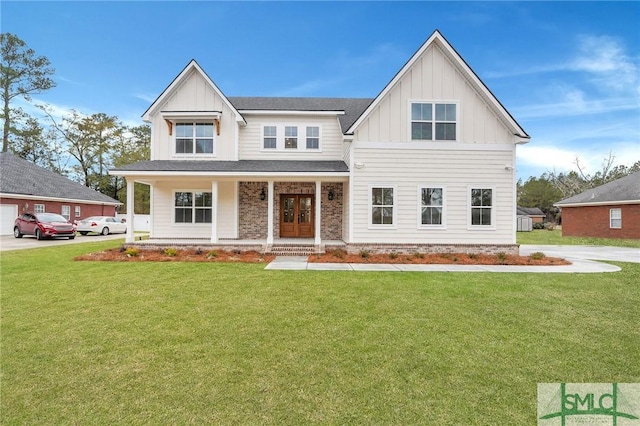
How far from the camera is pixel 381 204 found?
1274 centimetres

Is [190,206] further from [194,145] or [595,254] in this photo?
[595,254]

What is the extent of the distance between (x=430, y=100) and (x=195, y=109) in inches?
425

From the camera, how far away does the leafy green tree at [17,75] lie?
30.6m

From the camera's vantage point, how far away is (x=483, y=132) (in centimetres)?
1282

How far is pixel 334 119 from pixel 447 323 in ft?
41.2

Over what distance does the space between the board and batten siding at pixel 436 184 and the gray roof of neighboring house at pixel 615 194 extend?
1577cm

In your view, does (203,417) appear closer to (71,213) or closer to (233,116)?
(233,116)

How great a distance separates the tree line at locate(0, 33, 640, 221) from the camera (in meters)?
31.2

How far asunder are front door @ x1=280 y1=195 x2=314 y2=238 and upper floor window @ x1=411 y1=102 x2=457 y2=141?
5.96m

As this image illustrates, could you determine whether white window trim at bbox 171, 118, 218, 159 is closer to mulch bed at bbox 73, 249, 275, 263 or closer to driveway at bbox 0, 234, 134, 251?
mulch bed at bbox 73, 249, 275, 263

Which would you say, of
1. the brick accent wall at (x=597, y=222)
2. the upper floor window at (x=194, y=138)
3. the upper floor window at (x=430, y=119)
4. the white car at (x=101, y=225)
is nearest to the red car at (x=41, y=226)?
the white car at (x=101, y=225)

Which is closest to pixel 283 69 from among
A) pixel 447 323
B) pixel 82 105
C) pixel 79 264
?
pixel 79 264

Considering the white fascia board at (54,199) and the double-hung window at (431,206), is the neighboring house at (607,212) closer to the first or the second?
the double-hung window at (431,206)
